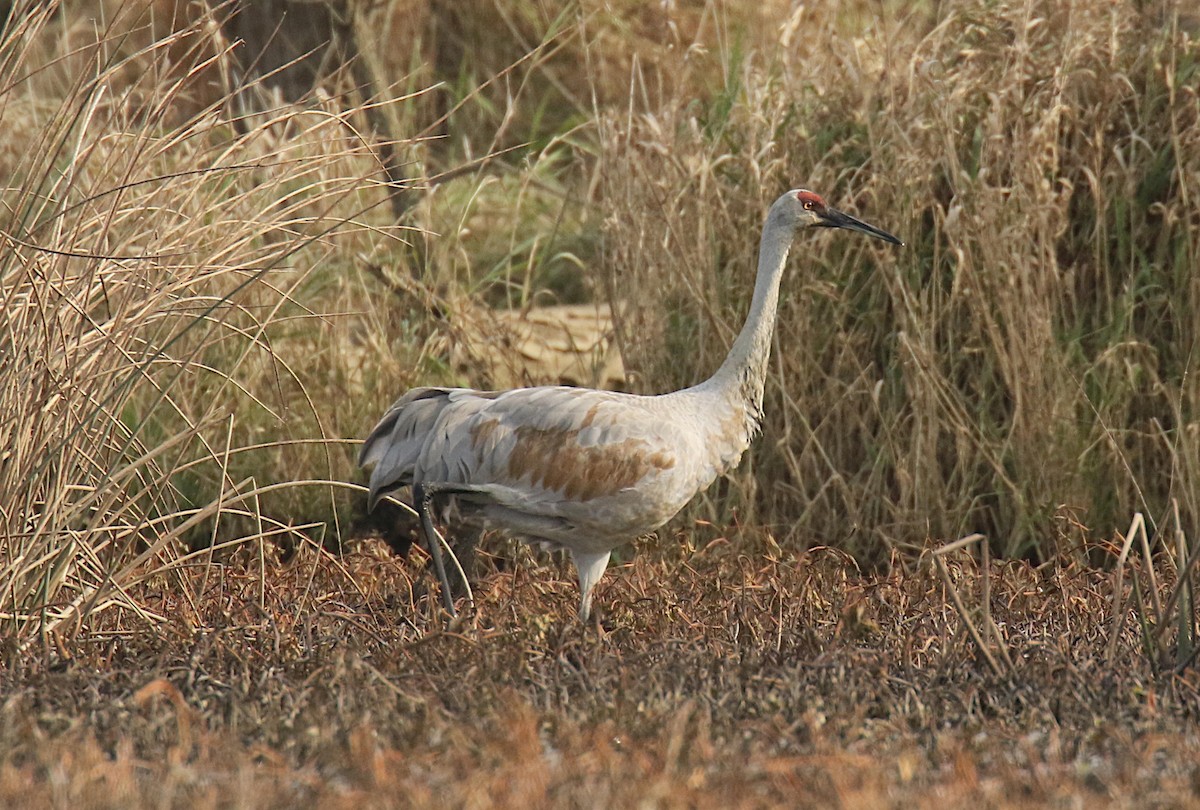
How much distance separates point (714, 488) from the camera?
21.6 ft

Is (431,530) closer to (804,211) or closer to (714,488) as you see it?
(804,211)

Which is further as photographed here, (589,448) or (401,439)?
(401,439)

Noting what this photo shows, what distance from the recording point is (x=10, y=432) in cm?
419

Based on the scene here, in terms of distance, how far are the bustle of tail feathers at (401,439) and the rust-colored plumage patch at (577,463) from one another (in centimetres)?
35

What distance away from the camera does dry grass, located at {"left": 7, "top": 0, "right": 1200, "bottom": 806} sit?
3475 millimetres

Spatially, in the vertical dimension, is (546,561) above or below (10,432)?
below

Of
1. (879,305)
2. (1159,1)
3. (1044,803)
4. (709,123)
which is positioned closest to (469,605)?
(1044,803)

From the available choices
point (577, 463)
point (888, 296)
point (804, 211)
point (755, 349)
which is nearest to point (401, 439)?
point (577, 463)

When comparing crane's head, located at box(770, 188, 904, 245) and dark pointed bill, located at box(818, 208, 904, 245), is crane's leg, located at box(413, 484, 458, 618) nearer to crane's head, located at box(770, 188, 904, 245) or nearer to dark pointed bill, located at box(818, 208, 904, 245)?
crane's head, located at box(770, 188, 904, 245)

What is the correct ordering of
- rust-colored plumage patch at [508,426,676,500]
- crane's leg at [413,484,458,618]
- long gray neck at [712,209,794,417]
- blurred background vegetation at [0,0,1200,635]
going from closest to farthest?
crane's leg at [413,484,458,618]
rust-colored plumage patch at [508,426,676,500]
long gray neck at [712,209,794,417]
blurred background vegetation at [0,0,1200,635]

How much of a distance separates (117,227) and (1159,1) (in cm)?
416

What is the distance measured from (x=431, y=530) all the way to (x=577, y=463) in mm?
491

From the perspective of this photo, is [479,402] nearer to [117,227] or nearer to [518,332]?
[117,227]

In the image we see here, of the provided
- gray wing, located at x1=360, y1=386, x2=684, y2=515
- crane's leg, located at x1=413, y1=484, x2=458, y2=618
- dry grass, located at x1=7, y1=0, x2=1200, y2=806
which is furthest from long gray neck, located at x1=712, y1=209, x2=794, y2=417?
crane's leg, located at x1=413, y1=484, x2=458, y2=618
